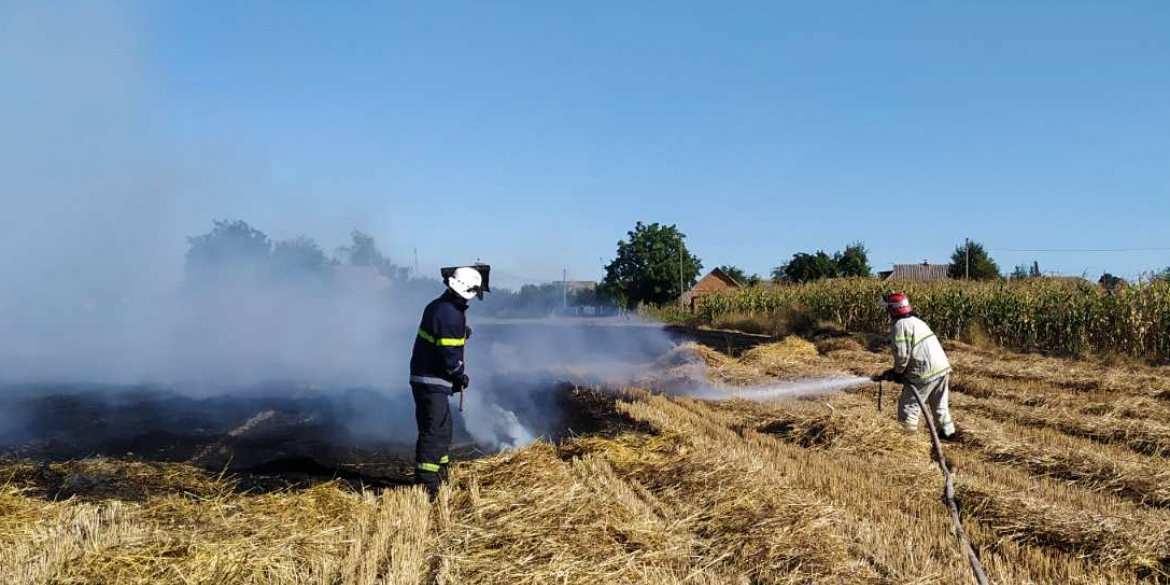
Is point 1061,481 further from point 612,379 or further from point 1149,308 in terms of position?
point 1149,308

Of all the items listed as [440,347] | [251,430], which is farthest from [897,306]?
[251,430]

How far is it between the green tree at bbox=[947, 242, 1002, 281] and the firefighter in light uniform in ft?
168

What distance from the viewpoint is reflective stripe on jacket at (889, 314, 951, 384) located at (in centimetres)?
822

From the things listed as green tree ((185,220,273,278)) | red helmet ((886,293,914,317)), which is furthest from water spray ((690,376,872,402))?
green tree ((185,220,273,278))

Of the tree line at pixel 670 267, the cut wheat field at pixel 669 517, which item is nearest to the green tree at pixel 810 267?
the tree line at pixel 670 267

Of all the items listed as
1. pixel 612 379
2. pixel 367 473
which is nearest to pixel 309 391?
pixel 612 379

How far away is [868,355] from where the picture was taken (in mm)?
18781

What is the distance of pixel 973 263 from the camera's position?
55.8m

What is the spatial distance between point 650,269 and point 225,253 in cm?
5263

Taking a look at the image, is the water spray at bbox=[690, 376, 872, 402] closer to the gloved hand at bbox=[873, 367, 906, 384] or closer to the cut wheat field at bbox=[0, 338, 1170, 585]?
the cut wheat field at bbox=[0, 338, 1170, 585]

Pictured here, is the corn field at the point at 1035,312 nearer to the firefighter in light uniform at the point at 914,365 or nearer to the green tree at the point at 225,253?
Result: the firefighter in light uniform at the point at 914,365

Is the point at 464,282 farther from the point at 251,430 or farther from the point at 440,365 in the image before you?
the point at 251,430

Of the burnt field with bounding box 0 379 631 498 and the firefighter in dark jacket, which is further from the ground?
the firefighter in dark jacket

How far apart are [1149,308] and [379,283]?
879 inches
